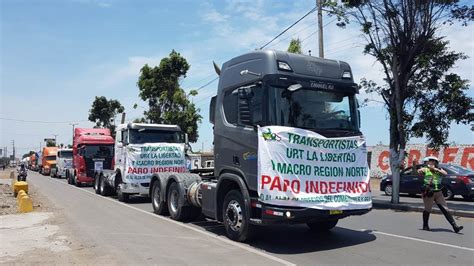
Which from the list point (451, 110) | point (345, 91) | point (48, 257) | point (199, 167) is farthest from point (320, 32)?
point (48, 257)

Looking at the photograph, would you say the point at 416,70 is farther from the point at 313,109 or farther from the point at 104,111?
the point at 104,111

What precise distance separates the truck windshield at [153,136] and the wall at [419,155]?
11768mm

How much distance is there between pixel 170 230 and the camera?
10.7 meters

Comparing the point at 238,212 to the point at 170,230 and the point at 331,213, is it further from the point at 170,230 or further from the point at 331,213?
the point at 170,230

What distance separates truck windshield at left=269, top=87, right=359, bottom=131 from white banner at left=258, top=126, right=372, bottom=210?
0.71 ft

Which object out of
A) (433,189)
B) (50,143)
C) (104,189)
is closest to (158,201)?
(433,189)

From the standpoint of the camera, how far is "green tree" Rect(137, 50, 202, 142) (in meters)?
31.0

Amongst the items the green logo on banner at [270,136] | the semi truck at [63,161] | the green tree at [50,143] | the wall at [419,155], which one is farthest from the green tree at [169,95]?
the green tree at [50,143]

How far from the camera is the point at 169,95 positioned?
32.1 m

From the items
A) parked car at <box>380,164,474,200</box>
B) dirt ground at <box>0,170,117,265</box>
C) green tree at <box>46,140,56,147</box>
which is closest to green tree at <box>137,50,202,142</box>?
parked car at <box>380,164,474,200</box>

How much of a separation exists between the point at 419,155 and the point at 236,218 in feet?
75.9

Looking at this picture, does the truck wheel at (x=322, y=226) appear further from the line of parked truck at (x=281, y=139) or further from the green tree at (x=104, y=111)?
the green tree at (x=104, y=111)

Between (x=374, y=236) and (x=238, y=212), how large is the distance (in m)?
2.99

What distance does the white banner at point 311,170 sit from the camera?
8.25m
